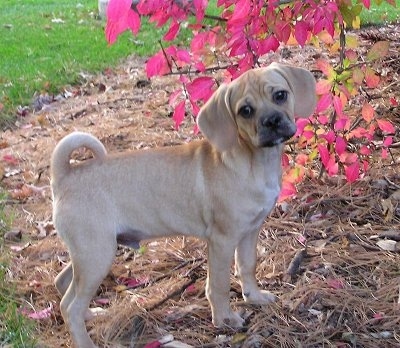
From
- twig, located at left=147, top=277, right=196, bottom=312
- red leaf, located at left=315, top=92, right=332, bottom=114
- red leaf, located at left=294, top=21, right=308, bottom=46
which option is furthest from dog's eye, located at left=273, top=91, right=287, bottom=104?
twig, located at left=147, top=277, right=196, bottom=312

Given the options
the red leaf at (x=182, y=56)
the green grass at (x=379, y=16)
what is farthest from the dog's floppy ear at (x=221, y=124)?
the green grass at (x=379, y=16)

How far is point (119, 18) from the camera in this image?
2775 millimetres

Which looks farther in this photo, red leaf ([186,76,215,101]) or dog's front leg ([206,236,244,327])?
red leaf ([186,76,215,101])

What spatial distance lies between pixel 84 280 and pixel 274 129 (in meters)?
1.12

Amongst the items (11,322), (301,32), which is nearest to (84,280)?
(11,322)

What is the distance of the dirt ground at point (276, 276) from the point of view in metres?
3.31

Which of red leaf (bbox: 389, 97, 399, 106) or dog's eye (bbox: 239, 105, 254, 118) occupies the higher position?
dog's eye (bbox: 239, 105, 254, 118)

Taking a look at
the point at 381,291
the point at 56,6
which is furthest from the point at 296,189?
the point at 56,6

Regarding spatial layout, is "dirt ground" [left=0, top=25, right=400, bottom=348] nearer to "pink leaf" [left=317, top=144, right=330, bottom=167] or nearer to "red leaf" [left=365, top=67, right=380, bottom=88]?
"pink leaf" [left=317, top=144, right=330, bottom=167]

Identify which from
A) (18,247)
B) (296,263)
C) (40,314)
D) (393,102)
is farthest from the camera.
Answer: (393,102)

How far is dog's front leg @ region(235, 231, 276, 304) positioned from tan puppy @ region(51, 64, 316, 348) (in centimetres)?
16

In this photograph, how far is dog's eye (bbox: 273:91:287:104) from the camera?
10.1 ft

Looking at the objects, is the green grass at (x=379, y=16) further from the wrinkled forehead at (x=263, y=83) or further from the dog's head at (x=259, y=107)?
the wrinkled forehead at (x=263, y=83)

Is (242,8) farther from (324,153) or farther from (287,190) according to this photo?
(287,190)
